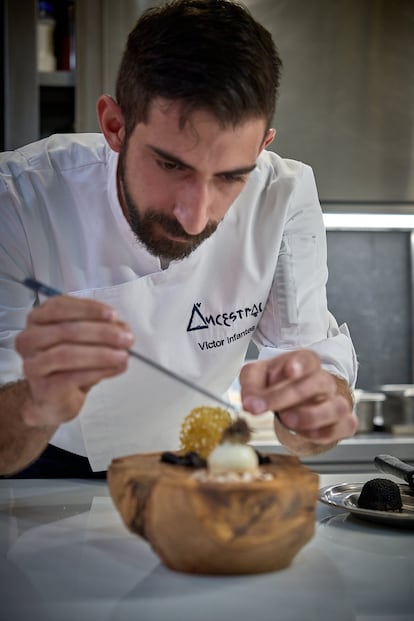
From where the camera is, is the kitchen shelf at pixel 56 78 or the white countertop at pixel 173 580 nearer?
the white countertop at pixel 173 580

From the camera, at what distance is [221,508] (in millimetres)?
897

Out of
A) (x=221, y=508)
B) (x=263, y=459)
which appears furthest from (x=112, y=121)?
(x=221, y=508)

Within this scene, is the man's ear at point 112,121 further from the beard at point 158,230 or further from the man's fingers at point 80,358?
the man's fingers at point 80,358

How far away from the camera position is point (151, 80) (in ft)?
4.09

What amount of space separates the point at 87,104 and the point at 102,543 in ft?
5.83

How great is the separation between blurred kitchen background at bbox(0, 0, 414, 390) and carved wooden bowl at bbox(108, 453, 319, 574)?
1796 mm

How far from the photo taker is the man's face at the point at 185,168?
3.97 feet

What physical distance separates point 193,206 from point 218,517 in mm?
506

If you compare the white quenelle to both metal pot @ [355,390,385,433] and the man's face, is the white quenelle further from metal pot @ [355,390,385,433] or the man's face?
metal pot @ [355,390,385,433]

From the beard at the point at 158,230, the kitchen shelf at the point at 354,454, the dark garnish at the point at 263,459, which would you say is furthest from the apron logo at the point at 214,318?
the kitchen shelf at the point at 354,454

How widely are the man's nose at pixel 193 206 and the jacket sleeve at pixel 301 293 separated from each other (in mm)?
409

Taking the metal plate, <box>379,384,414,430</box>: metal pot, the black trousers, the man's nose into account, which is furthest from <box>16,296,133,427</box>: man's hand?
<box>379,384,414,430</box>: metal pot

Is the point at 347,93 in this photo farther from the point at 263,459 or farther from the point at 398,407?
the point at 263,459

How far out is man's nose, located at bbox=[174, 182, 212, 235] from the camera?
123 centimetres
